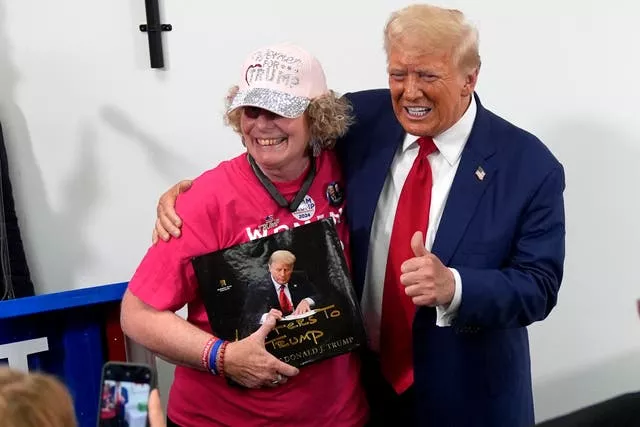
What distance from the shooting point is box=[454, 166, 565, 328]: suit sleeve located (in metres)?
1.35

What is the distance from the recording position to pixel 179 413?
153 cm

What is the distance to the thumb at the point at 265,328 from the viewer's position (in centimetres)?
138

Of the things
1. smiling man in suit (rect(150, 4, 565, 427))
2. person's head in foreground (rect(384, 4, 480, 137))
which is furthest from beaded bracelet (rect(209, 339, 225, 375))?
person's head in foreground (rect(384, 4, 480, 137))

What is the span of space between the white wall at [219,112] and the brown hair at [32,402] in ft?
4.52

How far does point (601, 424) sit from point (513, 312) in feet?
1.76

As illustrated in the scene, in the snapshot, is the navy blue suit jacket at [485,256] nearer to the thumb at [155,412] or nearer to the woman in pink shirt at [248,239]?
the woman in pink shirt at [248,239]

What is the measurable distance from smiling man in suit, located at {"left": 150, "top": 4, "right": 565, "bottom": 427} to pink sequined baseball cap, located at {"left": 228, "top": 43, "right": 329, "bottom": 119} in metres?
0.14

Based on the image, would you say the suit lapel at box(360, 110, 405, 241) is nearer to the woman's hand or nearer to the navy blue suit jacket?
the navy blue suit jacket

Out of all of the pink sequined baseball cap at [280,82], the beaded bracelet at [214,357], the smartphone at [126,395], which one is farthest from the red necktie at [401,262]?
the smartphone at [126,395]

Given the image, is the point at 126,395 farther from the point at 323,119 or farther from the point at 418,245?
the point at 323,119

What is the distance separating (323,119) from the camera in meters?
1.47

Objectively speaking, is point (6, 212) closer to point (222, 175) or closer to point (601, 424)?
point (222, 175)

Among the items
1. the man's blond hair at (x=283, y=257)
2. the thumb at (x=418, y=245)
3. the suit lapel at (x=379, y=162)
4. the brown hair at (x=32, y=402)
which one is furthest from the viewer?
the suit lapel at (x=379, y=162)

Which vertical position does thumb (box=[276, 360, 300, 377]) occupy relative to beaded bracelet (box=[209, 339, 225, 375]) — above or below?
below
